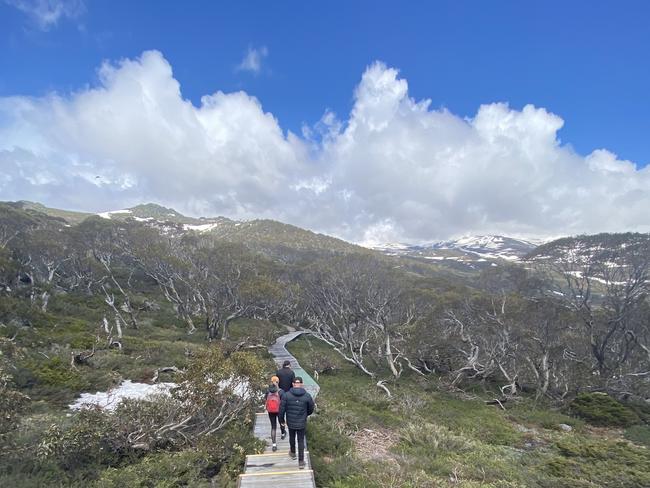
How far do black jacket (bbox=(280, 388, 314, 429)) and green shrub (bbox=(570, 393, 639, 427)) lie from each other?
18.8m

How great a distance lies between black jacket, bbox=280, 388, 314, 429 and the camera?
849cm

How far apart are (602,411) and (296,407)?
1960 centimetres

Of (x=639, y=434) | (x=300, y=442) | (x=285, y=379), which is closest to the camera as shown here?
(x=300, y=442)

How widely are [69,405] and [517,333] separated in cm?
2661

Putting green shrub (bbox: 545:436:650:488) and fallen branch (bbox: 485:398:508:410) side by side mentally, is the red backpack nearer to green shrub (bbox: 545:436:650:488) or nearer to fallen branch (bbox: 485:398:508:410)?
green shrub (bbox: 545:436:650:488)

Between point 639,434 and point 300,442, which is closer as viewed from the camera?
A: point 300,442

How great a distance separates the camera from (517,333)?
27.3 m

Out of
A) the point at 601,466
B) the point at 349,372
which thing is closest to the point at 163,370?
the point at 349,372

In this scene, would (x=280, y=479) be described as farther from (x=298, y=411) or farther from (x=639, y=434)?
(x=639, y=434)

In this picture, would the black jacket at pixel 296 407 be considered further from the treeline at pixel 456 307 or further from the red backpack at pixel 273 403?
the treeline at pixel 456 307

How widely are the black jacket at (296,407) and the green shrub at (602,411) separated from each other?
18.8 metres

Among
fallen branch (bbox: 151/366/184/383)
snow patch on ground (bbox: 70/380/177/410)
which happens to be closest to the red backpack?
snow patch on ground (bbox: 70/380/177/410)

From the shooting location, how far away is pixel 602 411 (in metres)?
20.0

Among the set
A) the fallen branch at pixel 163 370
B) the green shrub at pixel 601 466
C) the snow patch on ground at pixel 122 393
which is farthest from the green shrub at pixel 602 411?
the fallen branch at pixel 163 370
